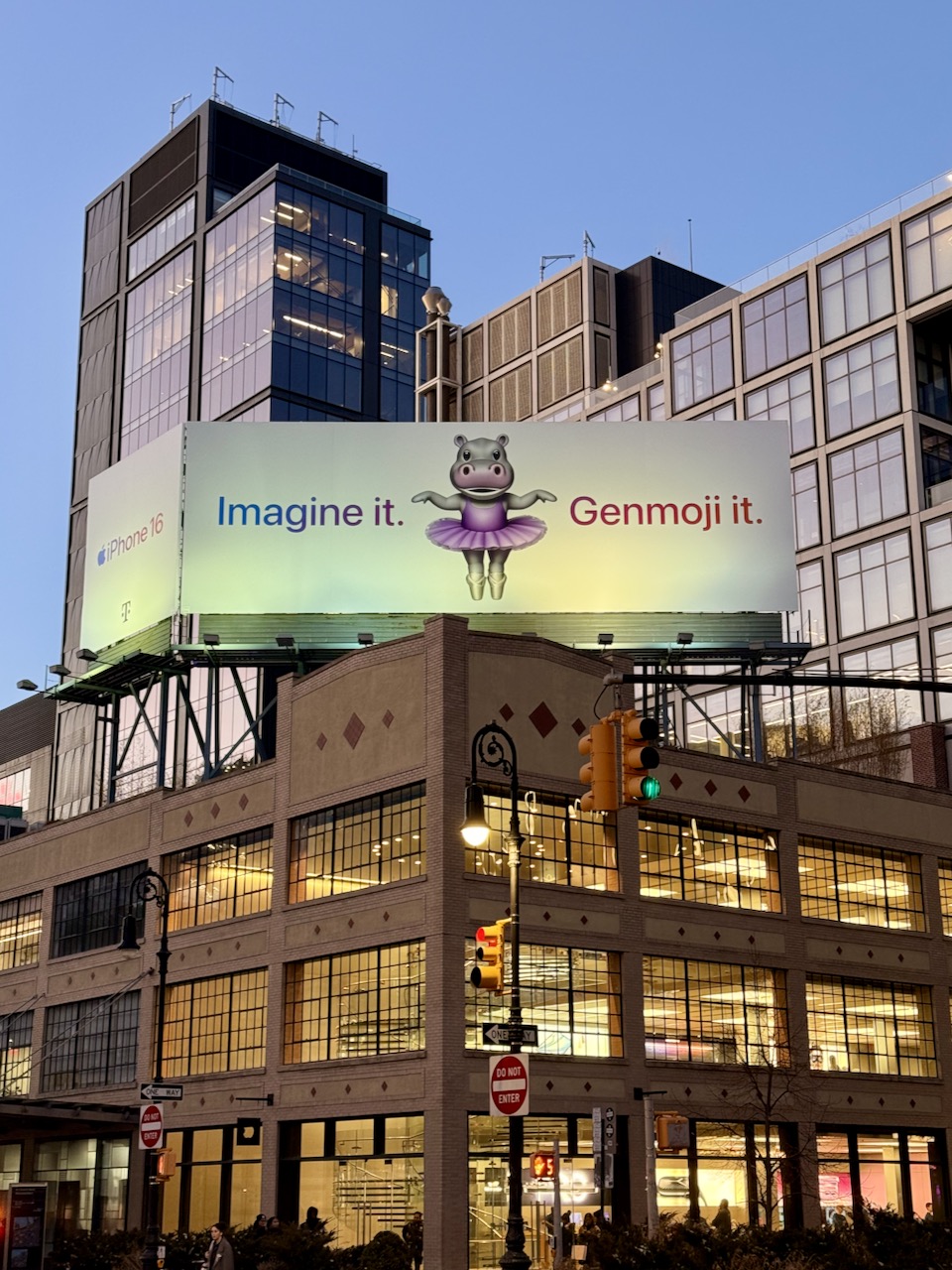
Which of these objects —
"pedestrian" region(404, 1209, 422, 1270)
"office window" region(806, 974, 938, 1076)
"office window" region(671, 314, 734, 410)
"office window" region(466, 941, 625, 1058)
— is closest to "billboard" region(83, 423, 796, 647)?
"office window" region(806, 974, 938, 1076)

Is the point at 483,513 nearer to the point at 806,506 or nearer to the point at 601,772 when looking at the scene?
the point at 601,772

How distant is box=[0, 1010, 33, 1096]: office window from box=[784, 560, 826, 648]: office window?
43.7 m

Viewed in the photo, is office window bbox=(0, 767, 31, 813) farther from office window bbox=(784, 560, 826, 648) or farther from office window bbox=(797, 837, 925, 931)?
office window bbox=(797, 837, 925, 931)

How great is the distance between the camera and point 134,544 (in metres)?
57.7

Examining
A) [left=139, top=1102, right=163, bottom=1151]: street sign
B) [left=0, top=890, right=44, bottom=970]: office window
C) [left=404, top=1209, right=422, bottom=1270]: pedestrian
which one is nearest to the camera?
[left=139, top=1102, right=163, bottom=1151]: street sign

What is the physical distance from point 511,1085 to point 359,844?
19.7 metres

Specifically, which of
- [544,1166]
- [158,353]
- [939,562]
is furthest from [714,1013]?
[158,353]

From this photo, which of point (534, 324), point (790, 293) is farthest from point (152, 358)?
point (790, 293)

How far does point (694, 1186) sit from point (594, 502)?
69.7 feet

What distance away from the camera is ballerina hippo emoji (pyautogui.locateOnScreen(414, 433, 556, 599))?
53562 mm

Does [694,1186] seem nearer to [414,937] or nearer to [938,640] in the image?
[414,937]

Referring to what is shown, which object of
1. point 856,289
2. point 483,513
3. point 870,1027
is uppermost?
point 856,289

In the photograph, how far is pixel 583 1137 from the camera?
4369 centimetres

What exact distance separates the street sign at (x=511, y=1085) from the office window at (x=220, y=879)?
23.2 m
